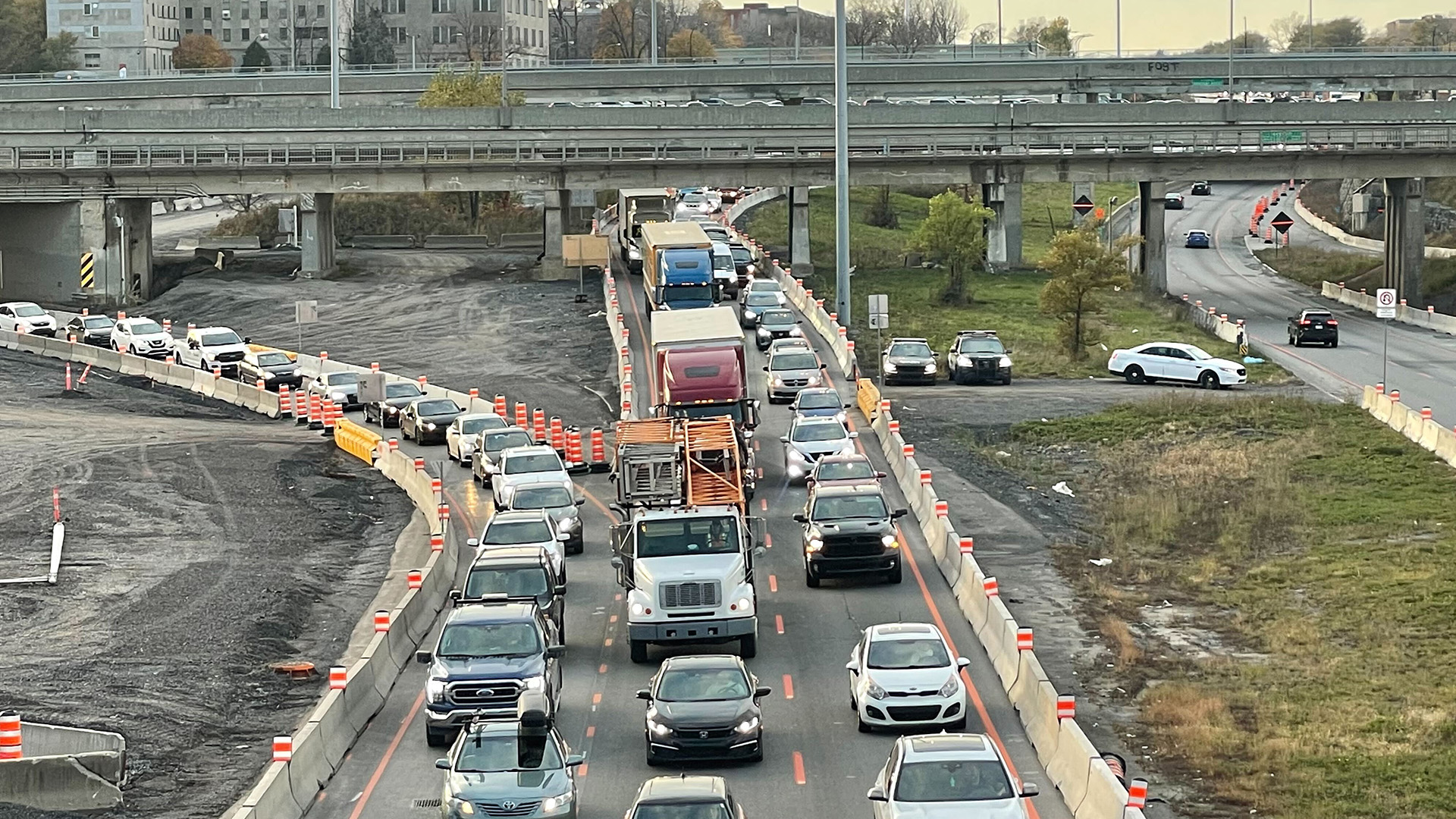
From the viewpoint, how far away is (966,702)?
91.6 feet

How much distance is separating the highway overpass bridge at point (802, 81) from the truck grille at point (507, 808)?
398 ft

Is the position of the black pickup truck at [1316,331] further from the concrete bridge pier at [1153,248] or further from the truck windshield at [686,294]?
the truck windshield at [686,294]

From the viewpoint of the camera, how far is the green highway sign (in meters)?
91.8

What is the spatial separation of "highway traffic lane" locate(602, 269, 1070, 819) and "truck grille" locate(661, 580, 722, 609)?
1231mm

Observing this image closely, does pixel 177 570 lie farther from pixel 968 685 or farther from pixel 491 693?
pixel 968 685

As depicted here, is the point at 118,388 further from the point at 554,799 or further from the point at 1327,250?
the point at 1327,250

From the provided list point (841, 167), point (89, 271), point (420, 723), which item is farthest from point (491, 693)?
point (89, 271)

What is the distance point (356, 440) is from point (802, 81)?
9159cm

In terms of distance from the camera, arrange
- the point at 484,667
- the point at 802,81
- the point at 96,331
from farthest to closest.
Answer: the point at 802,81 → the point at 96,331 → the point at 484,667

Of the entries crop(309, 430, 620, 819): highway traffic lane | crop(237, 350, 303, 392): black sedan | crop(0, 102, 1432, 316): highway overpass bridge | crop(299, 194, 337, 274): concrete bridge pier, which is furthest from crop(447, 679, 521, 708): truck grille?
crop(299, 194, 337, 274): concrete bridge pier

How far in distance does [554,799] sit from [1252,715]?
11111 mm

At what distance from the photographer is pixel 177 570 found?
136 ft

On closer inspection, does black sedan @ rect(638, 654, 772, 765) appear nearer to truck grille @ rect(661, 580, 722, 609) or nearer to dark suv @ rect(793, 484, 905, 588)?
truck grille @ rect(661, 580, 722, 609)

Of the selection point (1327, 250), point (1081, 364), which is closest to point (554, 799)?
point (1081, 364)
